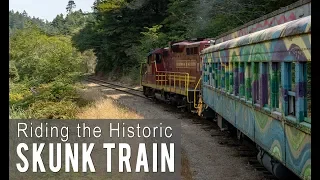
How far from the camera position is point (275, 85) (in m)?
7.06

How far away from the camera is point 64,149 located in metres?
11.5

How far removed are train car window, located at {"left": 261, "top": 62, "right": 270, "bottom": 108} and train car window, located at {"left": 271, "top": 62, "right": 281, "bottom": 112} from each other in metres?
0.37

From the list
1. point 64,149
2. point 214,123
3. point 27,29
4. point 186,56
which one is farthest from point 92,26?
point 64,149

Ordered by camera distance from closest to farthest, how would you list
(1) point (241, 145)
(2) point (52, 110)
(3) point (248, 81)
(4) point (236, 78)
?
1. (3) point (248, 81)
2. (4) point (236, 78)
3. (1) point (241, 145)
4. (2) point (52, 110)

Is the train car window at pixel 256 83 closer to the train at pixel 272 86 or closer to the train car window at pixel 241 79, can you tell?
the train at pixel 272 86

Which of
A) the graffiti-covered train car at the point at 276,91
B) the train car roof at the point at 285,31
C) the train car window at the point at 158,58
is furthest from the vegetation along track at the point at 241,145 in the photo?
the train car window at the point at 158,58

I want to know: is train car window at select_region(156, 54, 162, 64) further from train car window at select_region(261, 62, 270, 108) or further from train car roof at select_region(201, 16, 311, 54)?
train car window at select_region(261, 62, 270, 108)

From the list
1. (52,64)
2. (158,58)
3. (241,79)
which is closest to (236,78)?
(241,79)

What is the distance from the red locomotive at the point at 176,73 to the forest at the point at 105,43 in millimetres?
4606

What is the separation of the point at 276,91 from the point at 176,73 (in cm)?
1661

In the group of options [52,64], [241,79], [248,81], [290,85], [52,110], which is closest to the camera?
[290,85]

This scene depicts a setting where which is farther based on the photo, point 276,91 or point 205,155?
point 205,155

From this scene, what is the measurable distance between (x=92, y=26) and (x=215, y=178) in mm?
52120

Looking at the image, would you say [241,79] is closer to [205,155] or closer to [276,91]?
[276,91]
